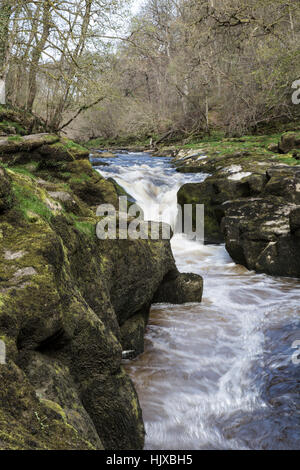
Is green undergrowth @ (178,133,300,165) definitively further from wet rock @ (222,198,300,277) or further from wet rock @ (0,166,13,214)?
wet rock @ (0,166,13,214)

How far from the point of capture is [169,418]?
3.61 m

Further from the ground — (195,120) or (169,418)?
(195,120)

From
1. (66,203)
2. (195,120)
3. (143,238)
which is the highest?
(195,120)

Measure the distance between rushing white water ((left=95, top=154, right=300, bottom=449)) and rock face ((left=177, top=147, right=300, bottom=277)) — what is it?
0.65 meters

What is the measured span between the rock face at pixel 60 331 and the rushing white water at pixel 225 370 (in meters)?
0.49

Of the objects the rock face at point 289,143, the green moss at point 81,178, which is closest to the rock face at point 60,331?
the green moss at point 81,178

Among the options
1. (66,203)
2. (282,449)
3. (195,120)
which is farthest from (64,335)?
(195,120)

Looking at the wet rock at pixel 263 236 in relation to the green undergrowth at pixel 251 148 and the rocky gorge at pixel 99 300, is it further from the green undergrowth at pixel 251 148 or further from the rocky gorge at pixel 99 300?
the green undergrowth at pixel 251 148

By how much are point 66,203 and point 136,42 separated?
39.4 feet

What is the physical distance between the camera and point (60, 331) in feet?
→ 8.69

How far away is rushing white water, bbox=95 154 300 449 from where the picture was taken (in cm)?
340
